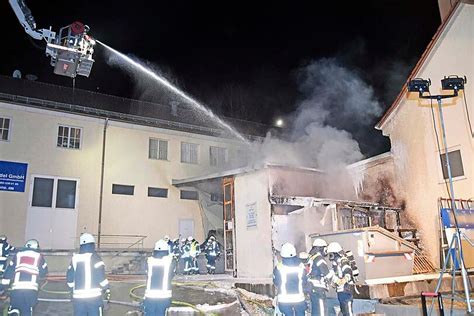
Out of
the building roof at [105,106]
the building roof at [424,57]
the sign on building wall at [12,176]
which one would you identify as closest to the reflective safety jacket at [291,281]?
the building roof at [424,57]

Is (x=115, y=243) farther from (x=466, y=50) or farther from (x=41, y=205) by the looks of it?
(x=466, y=50)

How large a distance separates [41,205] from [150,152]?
6.17 metres

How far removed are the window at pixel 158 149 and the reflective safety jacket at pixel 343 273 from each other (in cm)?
1590

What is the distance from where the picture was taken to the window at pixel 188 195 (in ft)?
75.4

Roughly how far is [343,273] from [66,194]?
1552 centimetres

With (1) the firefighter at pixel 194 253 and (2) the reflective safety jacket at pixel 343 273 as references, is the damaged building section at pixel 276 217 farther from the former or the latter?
(2) the reflective safety jacket at pixel 343 273

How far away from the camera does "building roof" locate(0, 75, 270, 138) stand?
802 inches

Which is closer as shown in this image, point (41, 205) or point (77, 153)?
point (41, 205)

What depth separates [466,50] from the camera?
12977mm

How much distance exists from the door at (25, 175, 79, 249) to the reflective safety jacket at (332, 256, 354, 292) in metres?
14.9

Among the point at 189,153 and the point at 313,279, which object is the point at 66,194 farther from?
the point at 313,279

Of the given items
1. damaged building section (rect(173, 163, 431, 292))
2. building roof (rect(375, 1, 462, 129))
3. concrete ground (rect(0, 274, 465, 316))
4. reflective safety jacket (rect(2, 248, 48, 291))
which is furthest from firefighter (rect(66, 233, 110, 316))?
building roof (rect(375, 1, 462, 129))

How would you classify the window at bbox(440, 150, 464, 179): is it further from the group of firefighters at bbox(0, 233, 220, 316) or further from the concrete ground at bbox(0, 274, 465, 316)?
the group of firefighters at bbox(0, 233, 220, 316)

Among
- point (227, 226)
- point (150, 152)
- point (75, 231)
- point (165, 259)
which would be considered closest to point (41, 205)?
point (75, 231)
